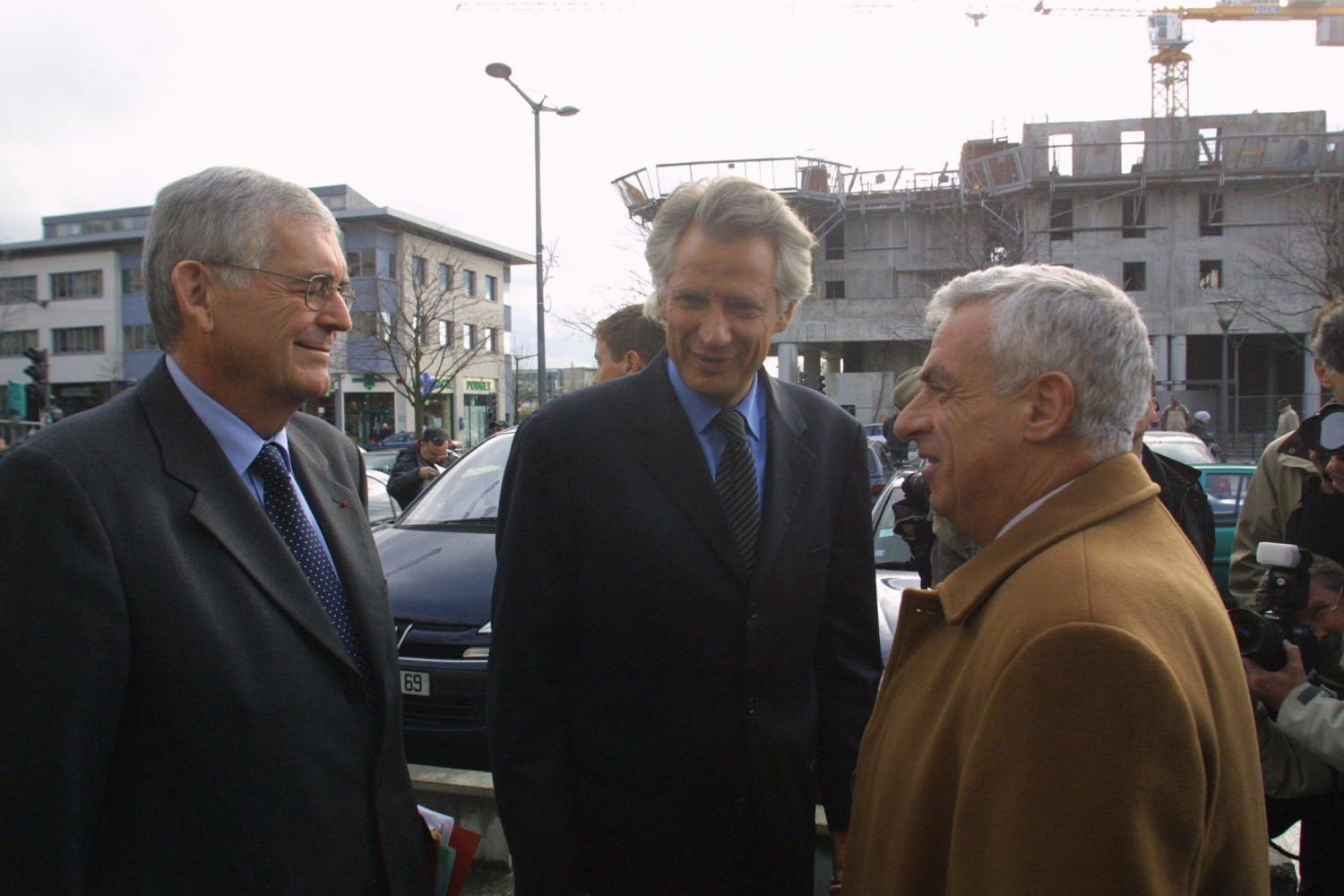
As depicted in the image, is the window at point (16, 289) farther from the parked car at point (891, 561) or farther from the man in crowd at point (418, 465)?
the parked car at point (891, 561)

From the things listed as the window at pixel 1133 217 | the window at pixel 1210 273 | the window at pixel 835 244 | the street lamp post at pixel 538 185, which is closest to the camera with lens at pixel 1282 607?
the street lamp post at pixel 538 185

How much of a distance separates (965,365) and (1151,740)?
2.29 ft

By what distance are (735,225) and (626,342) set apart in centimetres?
210

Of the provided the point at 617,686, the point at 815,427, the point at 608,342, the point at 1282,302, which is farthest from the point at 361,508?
the point at 1282,302

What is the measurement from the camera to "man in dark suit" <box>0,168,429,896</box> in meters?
1.39

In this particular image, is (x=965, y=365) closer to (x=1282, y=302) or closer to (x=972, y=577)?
(x=972, y=577)

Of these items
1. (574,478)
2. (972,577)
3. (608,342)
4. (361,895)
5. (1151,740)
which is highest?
(608,342)

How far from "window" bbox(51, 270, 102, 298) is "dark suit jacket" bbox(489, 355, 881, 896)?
5724 cm

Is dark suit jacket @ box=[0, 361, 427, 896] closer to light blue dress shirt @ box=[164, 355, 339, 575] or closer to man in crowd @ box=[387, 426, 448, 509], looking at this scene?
light blue dress shirt @ box=[164, 355, 339, 575]

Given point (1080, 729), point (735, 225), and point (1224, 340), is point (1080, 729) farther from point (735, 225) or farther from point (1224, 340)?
point (1224, 340)

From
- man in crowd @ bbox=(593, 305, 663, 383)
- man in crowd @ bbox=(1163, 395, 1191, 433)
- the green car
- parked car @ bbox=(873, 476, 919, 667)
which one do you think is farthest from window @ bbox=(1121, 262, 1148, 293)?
man in crowd @ bbox=(593, 305, 663, 383)

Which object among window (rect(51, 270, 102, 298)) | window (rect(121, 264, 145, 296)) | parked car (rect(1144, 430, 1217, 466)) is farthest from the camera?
window (rect(51, 270, 102, 298))

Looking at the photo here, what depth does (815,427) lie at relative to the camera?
231 cm

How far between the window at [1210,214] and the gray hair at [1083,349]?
45.3 m
